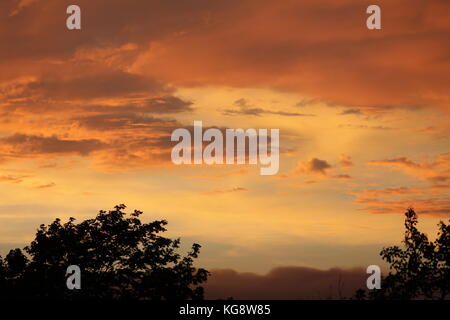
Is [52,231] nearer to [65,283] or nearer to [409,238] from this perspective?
[65,283]

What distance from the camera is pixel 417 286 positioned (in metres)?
37.0

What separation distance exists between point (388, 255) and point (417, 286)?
2.12 m
